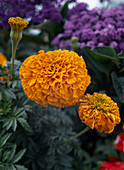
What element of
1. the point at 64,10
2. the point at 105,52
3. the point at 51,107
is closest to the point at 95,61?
the point at 105,52

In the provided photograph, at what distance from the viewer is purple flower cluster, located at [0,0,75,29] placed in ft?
2.06

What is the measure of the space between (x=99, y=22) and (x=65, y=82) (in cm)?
48

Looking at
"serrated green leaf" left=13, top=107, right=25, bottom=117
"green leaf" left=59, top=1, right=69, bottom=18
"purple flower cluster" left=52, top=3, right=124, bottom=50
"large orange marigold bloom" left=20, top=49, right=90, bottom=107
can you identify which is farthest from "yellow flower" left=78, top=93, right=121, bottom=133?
"green leaf" left=59, top=1, right=69, bottom=18

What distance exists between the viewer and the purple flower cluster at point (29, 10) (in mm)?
629

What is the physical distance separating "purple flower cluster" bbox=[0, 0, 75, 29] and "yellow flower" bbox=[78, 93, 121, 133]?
45 cm

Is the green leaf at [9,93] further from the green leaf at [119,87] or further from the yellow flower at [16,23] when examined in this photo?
the green leaf at [119,87]

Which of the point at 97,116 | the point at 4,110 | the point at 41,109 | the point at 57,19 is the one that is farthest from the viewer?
the point at 57,19

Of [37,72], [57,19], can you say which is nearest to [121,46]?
[57,19]

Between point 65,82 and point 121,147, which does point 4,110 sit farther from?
point 121,147

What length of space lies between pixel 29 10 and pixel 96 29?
0.30m

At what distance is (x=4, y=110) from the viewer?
0.52 meters

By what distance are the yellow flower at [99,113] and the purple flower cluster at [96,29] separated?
1.28 feet

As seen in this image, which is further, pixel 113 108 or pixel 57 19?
pixel 57 19

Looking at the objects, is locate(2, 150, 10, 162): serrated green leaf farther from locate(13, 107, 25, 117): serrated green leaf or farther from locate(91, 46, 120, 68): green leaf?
locate(91, 46, 120, 68): green leaf
